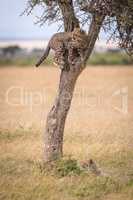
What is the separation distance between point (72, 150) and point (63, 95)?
116 inches

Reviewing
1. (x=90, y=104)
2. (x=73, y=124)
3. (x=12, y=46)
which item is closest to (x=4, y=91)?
(x=90, y=104)

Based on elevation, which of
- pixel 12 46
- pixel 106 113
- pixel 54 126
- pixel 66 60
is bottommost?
pixel 12 46

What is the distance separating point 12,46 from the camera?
7031 cm

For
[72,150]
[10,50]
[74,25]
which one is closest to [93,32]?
[74,25]

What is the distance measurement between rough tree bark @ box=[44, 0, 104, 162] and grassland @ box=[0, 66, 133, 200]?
37cm

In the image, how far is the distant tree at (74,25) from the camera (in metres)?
13.0

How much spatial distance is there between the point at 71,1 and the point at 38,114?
1192 centimetres

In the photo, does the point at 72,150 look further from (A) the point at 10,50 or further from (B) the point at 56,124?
(A) the point at 10,50

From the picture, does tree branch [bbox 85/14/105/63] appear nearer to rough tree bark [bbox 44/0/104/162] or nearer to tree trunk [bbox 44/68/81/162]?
rough tree bark [bbox 44/0/104/162]

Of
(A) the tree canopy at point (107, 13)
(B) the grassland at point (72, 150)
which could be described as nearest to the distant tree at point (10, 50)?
(B) the grassland at point (72, 150)

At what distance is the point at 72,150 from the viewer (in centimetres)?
1620

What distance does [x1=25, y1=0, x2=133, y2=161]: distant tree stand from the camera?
13.0 metres

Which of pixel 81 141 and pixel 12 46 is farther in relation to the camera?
pixel 12 46

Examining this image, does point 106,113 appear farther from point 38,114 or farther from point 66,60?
point 66,60
